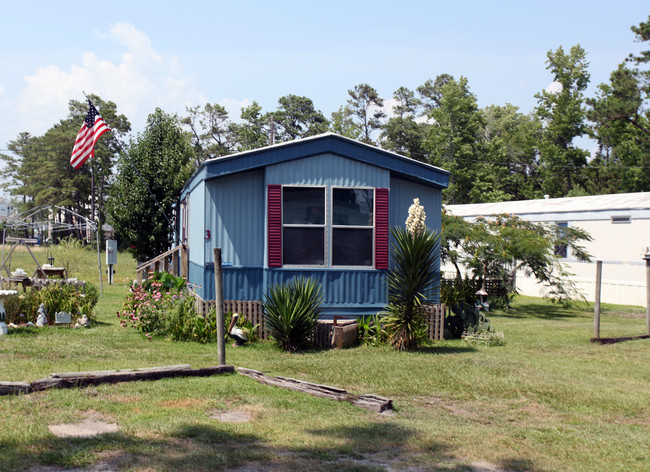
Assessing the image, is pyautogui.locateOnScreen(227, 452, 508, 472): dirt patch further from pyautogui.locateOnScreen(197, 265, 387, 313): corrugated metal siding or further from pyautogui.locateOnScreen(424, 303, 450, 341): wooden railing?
pyautogui.locateOnScreen(424, 303, 450, 341): wooden railing

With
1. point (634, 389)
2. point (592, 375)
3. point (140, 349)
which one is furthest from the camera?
point (140, 349)

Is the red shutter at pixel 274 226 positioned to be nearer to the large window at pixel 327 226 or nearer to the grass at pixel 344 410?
the large window at pixel 327 226

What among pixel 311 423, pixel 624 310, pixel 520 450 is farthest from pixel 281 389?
pixel 624 310

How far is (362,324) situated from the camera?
11.8 metres

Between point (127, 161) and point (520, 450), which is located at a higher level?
point (127, 161)

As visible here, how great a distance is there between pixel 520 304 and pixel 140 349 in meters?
13.6

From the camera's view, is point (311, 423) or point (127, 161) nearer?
point (311, 423)

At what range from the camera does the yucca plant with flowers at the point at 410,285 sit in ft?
36.5

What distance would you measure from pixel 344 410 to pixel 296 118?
172 feet

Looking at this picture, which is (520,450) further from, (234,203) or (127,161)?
(127,161)

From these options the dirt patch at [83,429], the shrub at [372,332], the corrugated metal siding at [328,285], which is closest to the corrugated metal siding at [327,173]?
the corrugated metal siding at [328,285]

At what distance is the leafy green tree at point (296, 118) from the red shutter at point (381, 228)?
148 ft

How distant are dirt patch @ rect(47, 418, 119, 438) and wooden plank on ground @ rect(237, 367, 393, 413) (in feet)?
7.63

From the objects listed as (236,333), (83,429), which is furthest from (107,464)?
(236,333)
